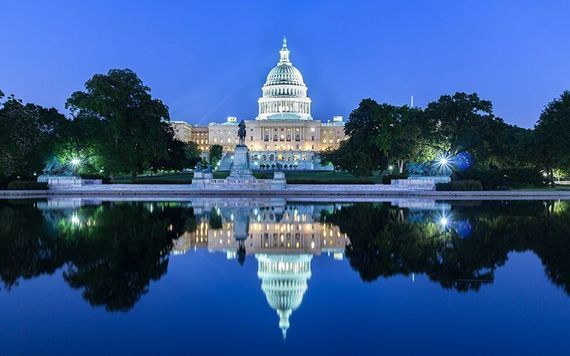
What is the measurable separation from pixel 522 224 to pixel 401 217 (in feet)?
15.4

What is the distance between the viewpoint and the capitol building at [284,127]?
157625 millimetres

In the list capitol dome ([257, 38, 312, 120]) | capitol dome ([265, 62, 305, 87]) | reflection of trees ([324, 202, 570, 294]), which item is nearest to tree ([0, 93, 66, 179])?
reflection of trees ([324, 202, 570, 294])

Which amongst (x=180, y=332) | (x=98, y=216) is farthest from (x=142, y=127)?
(x=180, y=332)

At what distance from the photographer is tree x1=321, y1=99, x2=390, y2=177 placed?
6250 centimetres

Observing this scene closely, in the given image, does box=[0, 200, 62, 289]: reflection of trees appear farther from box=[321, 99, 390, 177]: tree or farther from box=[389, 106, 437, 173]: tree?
box=[321, 99, 390, 177]: tree

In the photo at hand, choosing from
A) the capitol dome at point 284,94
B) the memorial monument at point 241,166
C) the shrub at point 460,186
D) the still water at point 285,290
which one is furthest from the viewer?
the capitol dome at point 284,94

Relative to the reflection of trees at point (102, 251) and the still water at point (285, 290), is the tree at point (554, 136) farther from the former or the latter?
the reflection of trees at point (102, 251)

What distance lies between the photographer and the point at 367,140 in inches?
2601

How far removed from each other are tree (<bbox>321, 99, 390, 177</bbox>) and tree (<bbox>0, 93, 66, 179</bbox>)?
27147 mm

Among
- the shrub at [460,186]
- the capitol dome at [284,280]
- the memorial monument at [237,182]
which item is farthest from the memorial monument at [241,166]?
the capitol dome at [284,280]

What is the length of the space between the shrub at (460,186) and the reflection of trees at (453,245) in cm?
2038

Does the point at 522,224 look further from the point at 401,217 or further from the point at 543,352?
the point at 543,352

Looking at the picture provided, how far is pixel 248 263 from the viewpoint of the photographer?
14.5 m

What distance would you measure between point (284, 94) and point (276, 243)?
482ft
